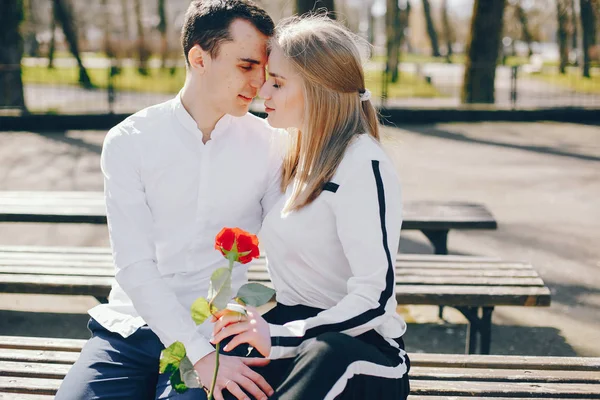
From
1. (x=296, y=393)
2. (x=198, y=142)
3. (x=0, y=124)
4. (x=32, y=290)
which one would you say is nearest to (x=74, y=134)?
(x=0, y=124)

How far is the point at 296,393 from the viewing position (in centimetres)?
212

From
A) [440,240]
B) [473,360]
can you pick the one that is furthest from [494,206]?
[473,360]

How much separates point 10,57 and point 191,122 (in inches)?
534

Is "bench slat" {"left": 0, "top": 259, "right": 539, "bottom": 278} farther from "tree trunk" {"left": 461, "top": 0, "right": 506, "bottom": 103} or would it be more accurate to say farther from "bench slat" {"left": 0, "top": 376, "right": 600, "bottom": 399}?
"tree trunk" {"left": 461, "top": 0, "right": 506, "bottom": 103}

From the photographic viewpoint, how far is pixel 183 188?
2811mm

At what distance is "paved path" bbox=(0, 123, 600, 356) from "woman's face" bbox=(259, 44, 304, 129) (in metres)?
0.46

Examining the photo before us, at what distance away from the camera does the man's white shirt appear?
8.77 ft

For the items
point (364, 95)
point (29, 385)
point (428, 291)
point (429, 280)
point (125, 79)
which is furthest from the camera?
point (125, 79)

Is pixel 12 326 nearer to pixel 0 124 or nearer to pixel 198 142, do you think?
pixel 198 142

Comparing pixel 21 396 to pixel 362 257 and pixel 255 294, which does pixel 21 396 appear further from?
pixel 362 257

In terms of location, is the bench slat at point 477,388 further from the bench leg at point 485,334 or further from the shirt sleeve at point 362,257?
the bench leg at point 485,334

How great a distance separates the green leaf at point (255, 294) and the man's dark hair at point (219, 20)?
1.11 m

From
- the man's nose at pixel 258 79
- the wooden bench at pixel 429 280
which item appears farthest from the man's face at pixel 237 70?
the wooden bench at pixel 429 280

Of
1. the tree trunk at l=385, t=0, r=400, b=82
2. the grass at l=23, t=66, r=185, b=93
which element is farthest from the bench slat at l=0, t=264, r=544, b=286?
the tree trunk at l=385, t=0, r=400, b=82
